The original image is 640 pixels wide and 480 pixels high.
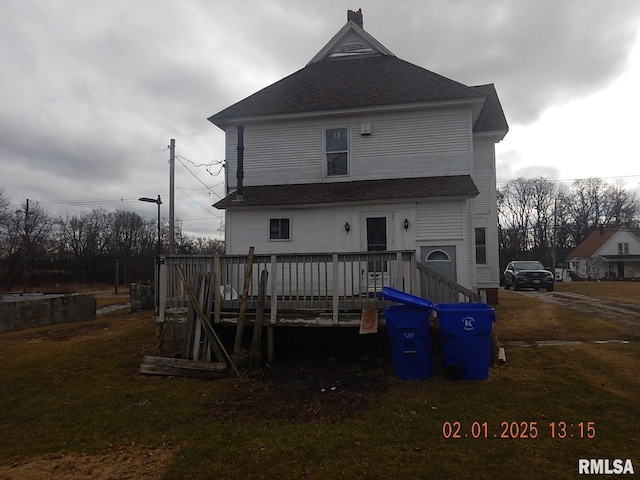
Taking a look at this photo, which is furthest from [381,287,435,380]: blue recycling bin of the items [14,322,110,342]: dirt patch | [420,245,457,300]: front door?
[14,322,110,342]: dirt patch

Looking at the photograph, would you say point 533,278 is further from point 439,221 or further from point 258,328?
point 258,328

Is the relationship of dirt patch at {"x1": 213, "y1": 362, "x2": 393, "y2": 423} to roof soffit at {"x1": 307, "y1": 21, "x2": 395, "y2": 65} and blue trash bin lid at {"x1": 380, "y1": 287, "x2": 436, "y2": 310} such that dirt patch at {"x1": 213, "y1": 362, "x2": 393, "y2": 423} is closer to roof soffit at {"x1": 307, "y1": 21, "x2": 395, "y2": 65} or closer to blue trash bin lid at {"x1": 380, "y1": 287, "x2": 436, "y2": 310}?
blue trash bin lid at {"x1": 380, "y1": 287, "x2": 436, "y2": 310}

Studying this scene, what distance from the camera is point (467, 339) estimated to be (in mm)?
5844

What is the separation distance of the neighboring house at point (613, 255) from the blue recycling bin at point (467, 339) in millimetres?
49631

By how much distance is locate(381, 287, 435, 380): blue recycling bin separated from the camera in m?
5.96

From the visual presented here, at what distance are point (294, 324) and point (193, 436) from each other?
2795 mm

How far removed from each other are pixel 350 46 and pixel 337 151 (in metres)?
4.41

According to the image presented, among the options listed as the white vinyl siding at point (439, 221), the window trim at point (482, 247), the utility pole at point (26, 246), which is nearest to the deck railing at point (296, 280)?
the white vinyl siding at point (439, 221)

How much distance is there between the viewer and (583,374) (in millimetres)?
5930

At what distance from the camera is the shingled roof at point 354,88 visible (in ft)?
35.8

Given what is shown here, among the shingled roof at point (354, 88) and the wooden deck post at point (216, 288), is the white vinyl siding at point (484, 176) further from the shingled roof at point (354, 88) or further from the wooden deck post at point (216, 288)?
the wooden deck post at point (216, 288)

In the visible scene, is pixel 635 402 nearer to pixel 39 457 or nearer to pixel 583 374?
pixel 583 374

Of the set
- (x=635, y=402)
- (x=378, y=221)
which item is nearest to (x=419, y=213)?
(x=378, y=221)

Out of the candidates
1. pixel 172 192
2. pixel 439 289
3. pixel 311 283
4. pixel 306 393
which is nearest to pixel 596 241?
pixel 172 192
